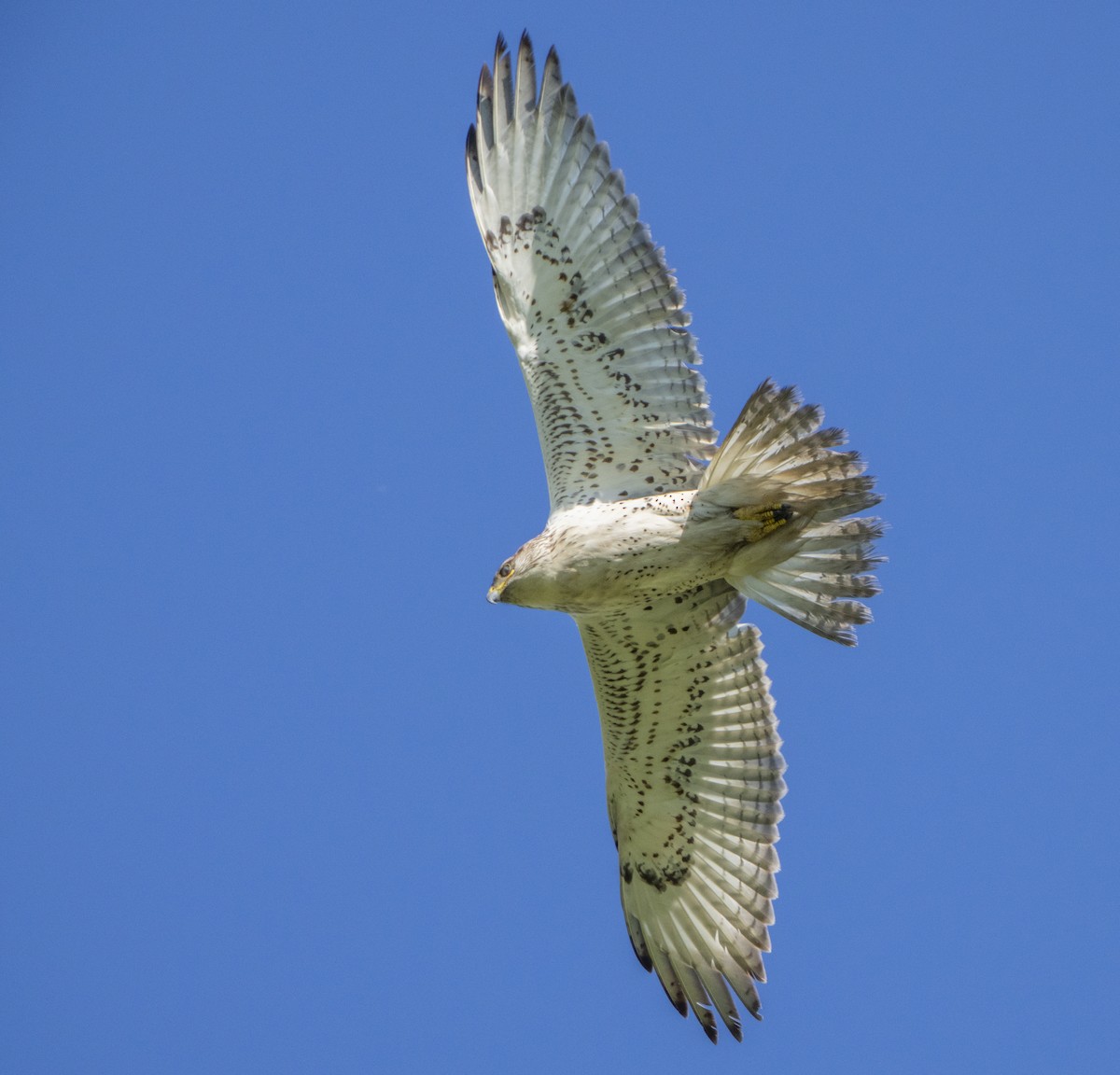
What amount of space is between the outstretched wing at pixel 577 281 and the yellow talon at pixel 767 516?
55cm

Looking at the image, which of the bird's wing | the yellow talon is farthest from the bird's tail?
the bird's wing

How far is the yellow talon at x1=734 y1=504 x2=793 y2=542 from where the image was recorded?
714 cm

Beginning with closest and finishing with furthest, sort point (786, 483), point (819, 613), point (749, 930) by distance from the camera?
1. point (786, 483)
2. point (819, 613)
3. point (749, 930)

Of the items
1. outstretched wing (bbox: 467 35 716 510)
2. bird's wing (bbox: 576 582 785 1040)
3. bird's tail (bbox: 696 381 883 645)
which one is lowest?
bird's wing (bbox: 576 582 785 1040)

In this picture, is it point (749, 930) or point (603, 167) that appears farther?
point (749, 930)

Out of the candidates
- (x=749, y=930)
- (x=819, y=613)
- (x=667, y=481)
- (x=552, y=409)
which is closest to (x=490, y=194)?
(x=552, y=409)

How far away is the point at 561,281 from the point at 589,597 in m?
1.49

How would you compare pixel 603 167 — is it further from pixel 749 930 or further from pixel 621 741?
pixel 749 930

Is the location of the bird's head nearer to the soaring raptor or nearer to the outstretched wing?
the soaring raptor

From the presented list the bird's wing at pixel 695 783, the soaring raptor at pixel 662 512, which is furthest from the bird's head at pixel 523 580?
the bird's wing at pixel 695 783

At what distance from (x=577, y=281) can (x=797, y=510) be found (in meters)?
1.50

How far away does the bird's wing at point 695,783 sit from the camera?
7973 millimetres

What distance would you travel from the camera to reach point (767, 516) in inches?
282

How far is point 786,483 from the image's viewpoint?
278 inches
